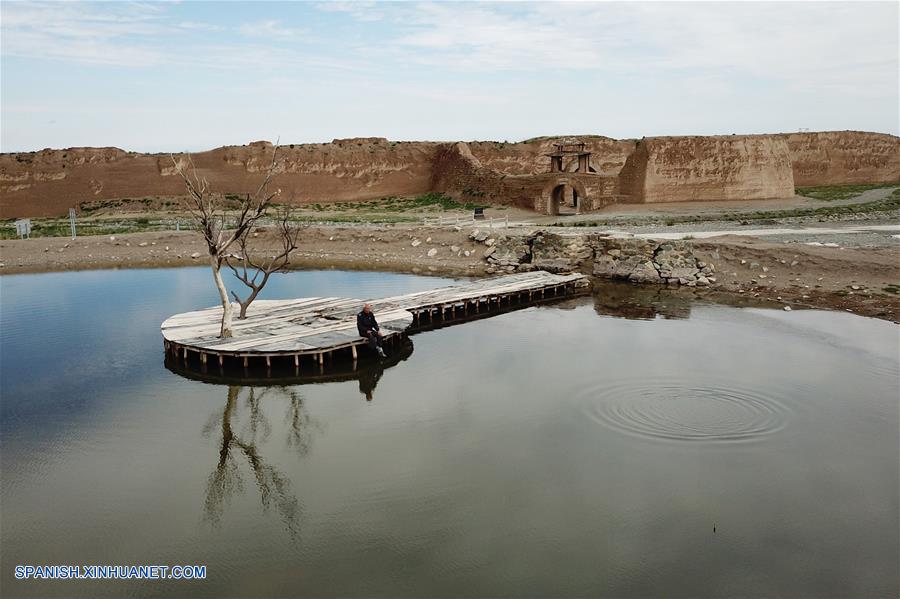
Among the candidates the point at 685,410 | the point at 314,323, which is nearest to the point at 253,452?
the point at 314,323

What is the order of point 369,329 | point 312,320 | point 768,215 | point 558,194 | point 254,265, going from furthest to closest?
point 558,194
point 768,215
point 254,265
point 312,320
point 369,329

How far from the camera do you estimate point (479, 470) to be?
419 inches

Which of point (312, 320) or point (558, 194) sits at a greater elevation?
point (558, 194)

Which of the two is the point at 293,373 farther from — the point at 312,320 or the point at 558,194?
the point at 558,194

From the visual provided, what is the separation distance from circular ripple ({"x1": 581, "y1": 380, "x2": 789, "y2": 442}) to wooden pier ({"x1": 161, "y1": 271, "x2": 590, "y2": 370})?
5.97 meters

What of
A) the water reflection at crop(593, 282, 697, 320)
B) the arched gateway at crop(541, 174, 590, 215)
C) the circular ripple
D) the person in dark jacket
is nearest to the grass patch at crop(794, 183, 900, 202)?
the arched gateway at crop(541, 174, 590, 215)

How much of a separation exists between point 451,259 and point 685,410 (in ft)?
64.1

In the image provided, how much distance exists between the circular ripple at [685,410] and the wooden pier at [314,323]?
19.6 feet

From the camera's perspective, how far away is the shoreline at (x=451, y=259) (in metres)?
22.6

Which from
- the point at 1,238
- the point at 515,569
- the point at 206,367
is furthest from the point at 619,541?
the point at 1,238

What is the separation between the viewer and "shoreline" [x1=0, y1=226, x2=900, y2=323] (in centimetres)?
2261

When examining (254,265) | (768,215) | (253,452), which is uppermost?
(768,215)

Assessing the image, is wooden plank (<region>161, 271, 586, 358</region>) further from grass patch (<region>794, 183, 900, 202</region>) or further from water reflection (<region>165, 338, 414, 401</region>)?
grass patch (<region>794, 183, 900, 202</region>)

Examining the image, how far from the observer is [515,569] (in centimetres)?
822
